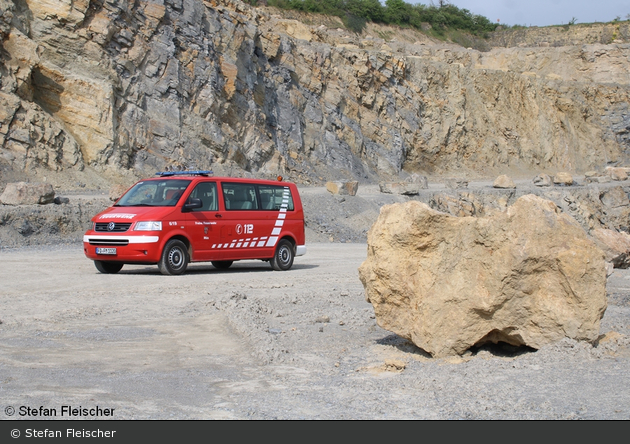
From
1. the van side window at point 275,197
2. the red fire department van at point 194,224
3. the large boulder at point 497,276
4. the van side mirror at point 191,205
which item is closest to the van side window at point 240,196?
the red fire department van at point 194,224

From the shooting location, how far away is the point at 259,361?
679cm

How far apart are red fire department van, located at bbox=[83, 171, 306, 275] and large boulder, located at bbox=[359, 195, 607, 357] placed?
6.96 m

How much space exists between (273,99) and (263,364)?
35.5 meters

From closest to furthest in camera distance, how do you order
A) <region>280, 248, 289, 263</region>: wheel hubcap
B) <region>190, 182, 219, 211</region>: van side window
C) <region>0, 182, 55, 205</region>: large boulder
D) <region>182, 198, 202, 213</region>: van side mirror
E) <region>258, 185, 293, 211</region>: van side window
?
<region>182, 198, 202, 213</region>: van side mirror
<region>190, 182, 219, 211</region>: van side window
<region>258, 185, 293, 211</region>: van side window
<region>280, 248, 289, 263</region>: wheel hubcap
<region>0, 182, 55, 205</region>: large boulder

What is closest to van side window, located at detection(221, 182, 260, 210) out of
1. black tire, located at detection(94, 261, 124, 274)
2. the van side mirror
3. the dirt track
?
the van side mirror

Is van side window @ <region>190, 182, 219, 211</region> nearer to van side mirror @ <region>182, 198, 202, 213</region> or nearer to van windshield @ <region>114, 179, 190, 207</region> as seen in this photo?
van side mirror @ <region>182, 198, 202, 213</region>

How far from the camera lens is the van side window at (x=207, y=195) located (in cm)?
1347

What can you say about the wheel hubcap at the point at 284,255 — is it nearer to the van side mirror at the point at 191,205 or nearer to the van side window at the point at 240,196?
the van side window at the point at 240,196

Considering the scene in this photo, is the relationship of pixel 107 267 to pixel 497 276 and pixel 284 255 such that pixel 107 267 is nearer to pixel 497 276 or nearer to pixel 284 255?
pixel 284 255

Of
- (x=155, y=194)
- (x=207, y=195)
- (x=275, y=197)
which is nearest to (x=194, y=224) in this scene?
→ (x=207, y=195)

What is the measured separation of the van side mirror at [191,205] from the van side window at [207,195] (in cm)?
11

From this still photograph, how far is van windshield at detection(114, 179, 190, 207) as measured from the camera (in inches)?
520

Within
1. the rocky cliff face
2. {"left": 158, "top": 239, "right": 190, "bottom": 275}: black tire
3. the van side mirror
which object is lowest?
{"left": 158, "top": 239, "right": 190, "bottom": 275}: black tire
